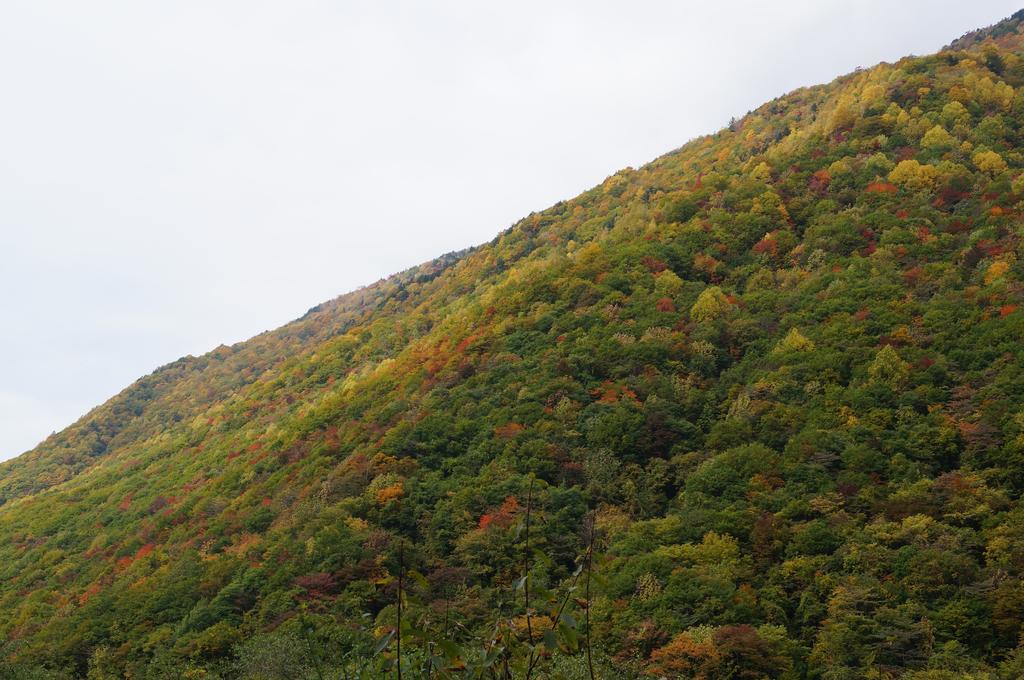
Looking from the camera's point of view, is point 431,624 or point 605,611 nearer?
point 431,624

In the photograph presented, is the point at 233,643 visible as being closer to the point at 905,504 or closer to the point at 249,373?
the point at 905,504

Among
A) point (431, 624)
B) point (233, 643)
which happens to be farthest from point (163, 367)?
point (431, 624)

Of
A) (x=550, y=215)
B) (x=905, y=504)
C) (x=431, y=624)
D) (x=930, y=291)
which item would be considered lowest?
(x=905, y=504)

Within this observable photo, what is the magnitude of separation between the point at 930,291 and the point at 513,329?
2463cm

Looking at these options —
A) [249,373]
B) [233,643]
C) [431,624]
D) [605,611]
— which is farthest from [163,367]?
[431,624]

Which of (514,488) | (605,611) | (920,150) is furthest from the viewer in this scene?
(920,150)

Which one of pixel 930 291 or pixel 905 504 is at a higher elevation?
pixel 930 291

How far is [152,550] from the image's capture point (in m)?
40.7

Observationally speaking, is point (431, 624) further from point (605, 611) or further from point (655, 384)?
point (655, 384)

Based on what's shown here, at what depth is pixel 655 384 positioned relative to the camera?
131ft

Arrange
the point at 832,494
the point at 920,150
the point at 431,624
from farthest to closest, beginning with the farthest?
the point at 920,150 < the point at 832,494 < the point at 431,624

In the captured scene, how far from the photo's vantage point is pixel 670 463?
35.1 metres

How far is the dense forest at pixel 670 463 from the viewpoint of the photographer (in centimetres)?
2317

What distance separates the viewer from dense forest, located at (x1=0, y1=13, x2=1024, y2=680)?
23172 mm
